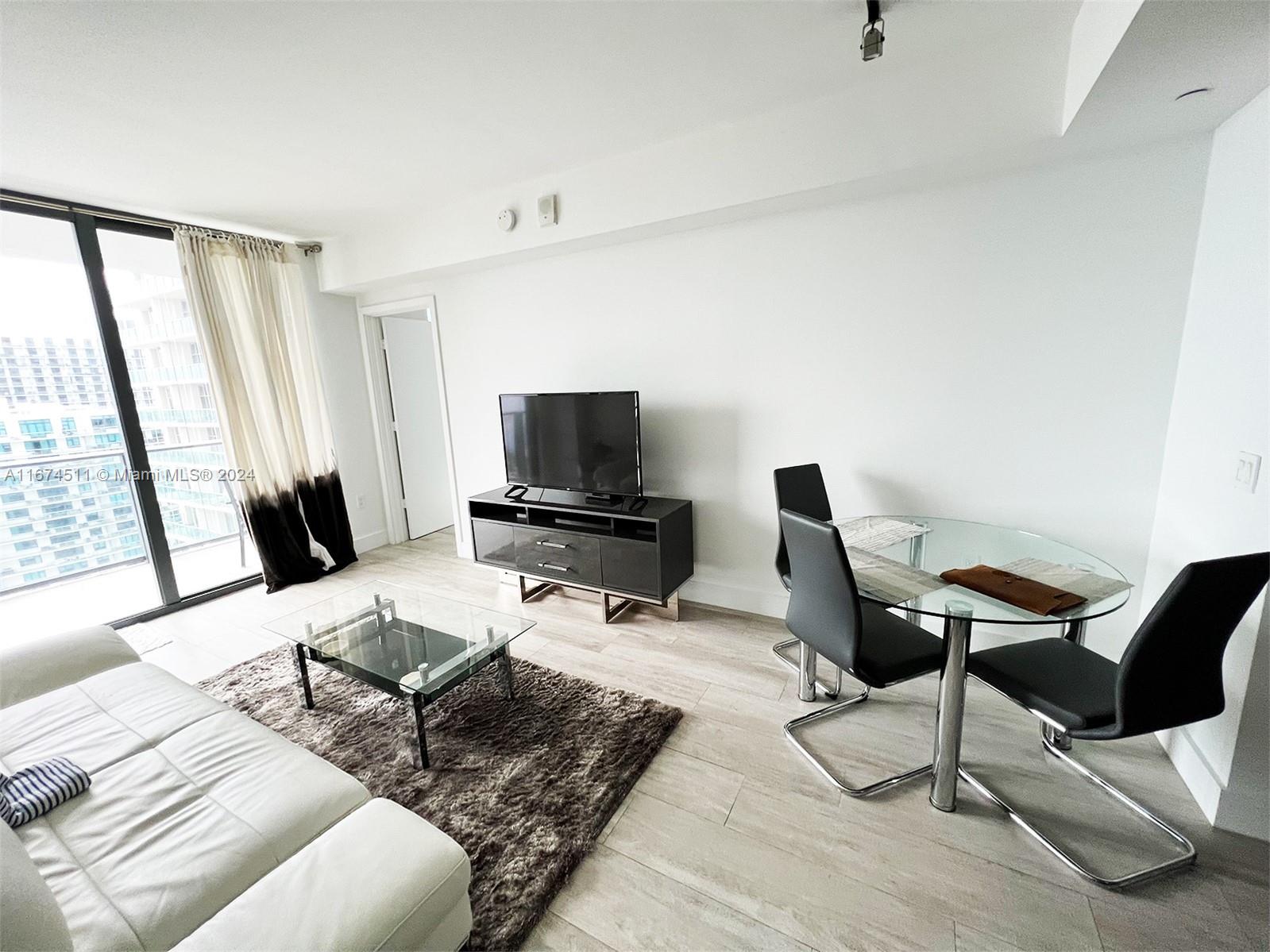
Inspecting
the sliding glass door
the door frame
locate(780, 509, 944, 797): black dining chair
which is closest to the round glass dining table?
locate(780, 509, 944, 797): black dining chair

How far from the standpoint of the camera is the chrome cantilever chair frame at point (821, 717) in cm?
182

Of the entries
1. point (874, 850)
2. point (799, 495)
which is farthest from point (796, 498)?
point (874, 850)

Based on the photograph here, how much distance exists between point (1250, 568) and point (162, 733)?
3.11 metres

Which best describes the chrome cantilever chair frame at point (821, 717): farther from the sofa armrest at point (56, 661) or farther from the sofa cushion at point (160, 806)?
the sofa armrest at point (56, 661)

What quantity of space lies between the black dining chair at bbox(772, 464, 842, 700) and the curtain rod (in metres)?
4.02

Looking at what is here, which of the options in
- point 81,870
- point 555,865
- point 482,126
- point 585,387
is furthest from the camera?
point 585,387

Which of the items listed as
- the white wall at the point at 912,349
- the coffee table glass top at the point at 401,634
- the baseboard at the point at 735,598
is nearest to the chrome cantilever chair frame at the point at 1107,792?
the white wall at the point at 912,349

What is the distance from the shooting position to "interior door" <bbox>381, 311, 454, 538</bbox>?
4719mm

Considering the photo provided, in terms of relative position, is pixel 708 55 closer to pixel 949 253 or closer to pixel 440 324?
pixel 949 253

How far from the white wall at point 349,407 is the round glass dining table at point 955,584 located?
400 centimetres

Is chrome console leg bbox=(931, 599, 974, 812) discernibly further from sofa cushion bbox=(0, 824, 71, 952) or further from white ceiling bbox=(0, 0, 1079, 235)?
sofa cushion bbox=(0, 824, 71, 952)

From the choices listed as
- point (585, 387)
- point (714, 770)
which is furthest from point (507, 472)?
point (714, 770)

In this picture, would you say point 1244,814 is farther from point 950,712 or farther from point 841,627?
point 841,627

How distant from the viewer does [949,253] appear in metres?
2.39
